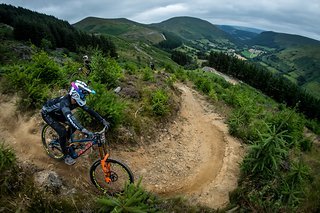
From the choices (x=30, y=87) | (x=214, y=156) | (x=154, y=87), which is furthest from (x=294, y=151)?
(x=30, y=87)

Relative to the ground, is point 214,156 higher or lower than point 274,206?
lower

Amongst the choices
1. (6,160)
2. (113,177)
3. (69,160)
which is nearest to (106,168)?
(113,177)

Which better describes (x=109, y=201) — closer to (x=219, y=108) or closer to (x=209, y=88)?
(x=219, y=108)

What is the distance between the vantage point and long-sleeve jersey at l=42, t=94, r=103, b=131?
7.19 meters

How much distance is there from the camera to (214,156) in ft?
40.1

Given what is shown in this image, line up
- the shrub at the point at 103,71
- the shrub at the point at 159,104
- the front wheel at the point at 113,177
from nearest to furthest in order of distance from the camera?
1. the front wheel at the point at 113,177
2. the shrub at the point at 159,104
3. the shrub at the point at 103,71

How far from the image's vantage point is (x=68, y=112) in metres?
7.24

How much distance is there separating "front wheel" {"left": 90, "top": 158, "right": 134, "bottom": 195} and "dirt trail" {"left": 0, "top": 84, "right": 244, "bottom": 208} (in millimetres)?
449

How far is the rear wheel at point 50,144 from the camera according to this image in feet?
28.7

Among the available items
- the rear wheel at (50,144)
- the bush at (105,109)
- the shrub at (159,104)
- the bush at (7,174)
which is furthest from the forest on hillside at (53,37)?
the bush at (7,174)

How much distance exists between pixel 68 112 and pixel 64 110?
13 centimetres

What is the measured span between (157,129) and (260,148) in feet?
17.6

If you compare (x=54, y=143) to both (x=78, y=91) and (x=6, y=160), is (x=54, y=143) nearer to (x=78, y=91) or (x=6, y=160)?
(x=6, y=160)

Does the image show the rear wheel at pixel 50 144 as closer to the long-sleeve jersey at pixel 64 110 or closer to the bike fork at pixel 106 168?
the long-sleeve jersey at pixel 64 110
